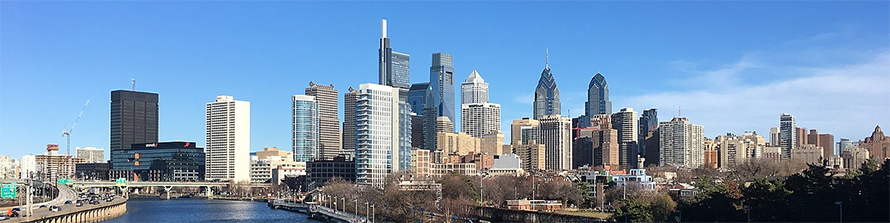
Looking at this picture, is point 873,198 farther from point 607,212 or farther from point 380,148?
point 380,148

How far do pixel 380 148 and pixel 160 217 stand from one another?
62.9 m

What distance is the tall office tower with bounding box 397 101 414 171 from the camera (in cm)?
17538

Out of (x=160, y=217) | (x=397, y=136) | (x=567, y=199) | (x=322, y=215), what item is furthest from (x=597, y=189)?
(x=397, y=136)

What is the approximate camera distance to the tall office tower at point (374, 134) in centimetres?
16288

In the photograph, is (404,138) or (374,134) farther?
(404,138)

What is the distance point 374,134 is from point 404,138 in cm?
1395

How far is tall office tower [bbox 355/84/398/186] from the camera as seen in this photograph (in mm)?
162875

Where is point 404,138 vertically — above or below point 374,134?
below

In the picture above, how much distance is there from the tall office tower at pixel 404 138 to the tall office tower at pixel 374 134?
4.91 metres

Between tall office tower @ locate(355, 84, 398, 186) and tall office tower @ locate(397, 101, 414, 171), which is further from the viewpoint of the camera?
tall office tower @ locate(397, 101, 414, 171)

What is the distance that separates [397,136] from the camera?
173750 mm

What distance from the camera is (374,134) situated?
165 meters

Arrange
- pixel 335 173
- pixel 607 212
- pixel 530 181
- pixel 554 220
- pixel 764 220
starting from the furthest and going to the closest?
pixel 335 173
pixel 530 181
pixel 607 212
pixel 554 220
pixel 764 220

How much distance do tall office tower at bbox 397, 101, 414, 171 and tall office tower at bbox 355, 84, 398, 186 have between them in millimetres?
4907
